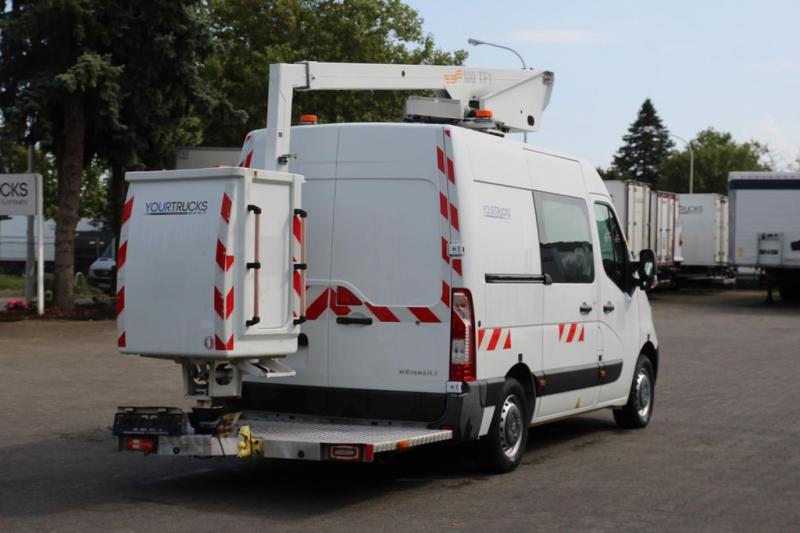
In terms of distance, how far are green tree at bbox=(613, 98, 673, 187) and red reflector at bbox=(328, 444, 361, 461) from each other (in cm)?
10816

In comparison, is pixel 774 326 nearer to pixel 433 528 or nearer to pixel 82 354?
→ pixel 82 354

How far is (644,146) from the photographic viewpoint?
115125 millimetres

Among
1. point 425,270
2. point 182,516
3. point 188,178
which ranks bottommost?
point 182,516

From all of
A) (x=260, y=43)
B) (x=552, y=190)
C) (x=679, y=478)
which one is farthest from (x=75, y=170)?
(x=260, y=43)

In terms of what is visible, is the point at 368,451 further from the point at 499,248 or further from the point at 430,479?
the point at 499,248

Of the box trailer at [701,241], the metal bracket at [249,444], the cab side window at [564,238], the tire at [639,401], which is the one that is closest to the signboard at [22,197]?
the tire at [639,401]

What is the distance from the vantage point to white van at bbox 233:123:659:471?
8.62 metres

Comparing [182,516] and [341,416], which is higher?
[341,416]

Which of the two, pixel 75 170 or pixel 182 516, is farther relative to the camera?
pixel 75 170

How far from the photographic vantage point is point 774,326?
28.0 m

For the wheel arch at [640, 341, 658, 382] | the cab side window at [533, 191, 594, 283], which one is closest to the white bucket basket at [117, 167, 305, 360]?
the cab side window at [533, 191, 594, 283]

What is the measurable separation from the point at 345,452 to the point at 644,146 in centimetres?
11044

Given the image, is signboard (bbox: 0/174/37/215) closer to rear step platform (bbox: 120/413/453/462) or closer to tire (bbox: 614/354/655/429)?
tire (bbox: 614/354/655/429)

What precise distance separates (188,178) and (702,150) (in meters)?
99.1
